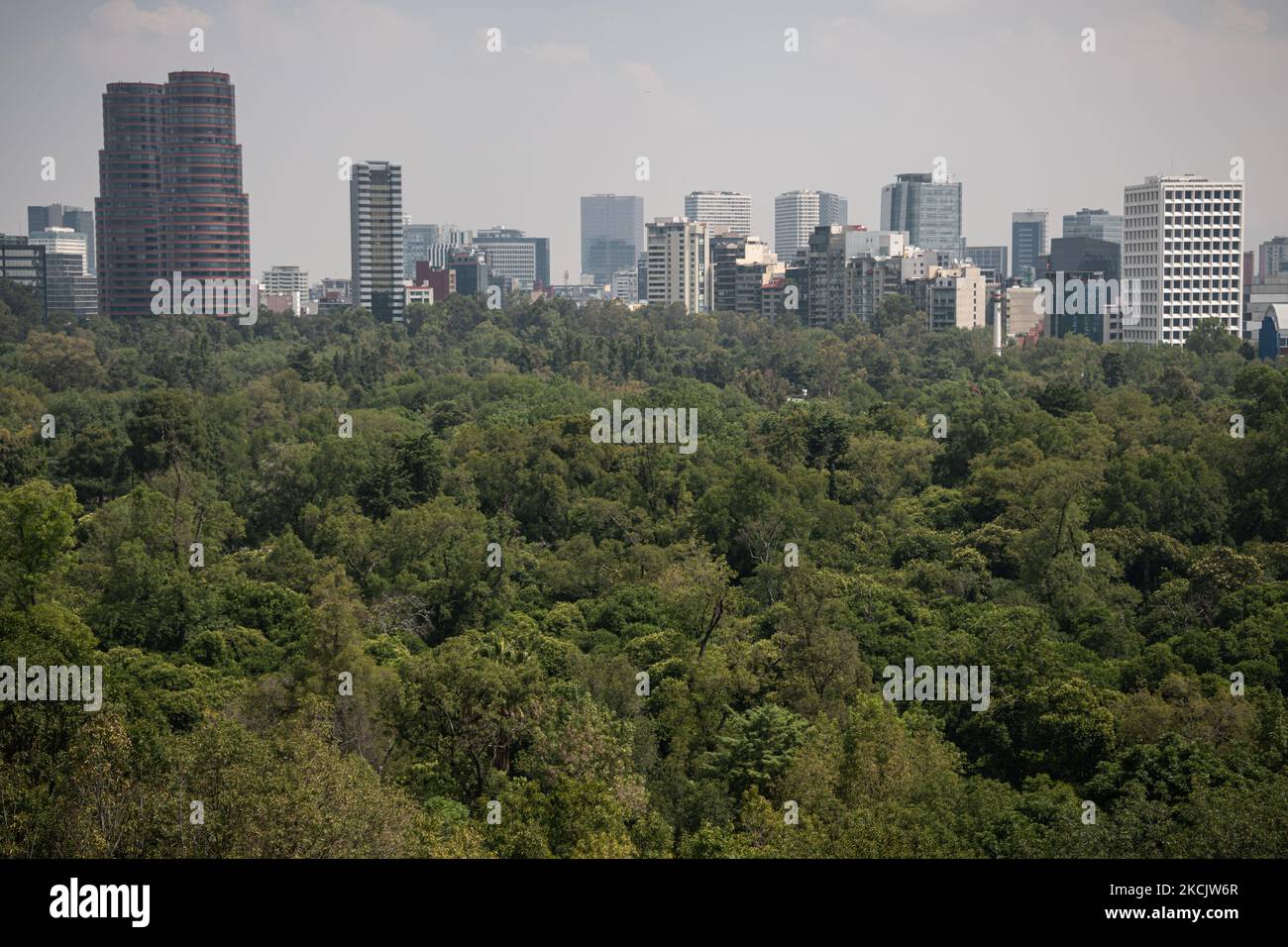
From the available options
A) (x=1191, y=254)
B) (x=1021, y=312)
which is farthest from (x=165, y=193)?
(x=1191, y=254)

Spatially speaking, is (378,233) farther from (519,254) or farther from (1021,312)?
(519,254)

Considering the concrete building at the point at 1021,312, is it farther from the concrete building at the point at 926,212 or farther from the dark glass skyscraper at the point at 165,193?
the concrete building at the point at 926,212

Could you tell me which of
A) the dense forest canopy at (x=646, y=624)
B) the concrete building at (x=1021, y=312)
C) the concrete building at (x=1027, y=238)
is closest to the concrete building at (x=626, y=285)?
the concrete building at (x=1027, y=238)

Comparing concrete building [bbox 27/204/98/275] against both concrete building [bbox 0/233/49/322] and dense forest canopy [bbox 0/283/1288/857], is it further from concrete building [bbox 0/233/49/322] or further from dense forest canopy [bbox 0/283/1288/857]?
dense forest canopy [bbox 0/283/1288/857]
